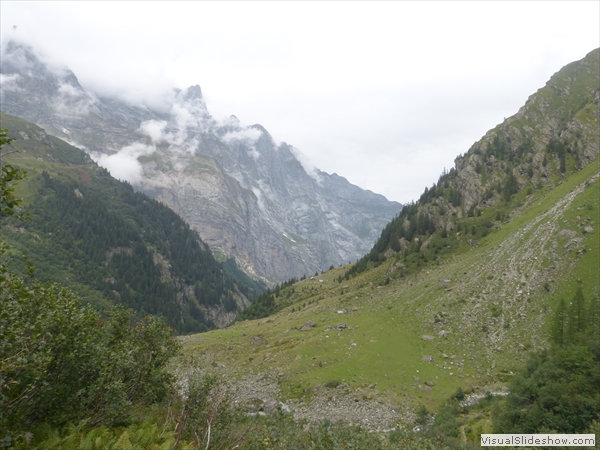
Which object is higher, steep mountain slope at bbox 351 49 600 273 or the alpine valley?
steep mountain slope at bbox 351 49 600 273

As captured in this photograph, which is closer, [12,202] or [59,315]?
[12,202]

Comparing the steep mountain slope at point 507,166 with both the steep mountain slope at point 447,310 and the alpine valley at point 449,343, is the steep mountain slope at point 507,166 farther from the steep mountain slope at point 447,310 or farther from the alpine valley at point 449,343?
the alpine valley at point 449,343

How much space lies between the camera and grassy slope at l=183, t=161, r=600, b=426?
1898 inches

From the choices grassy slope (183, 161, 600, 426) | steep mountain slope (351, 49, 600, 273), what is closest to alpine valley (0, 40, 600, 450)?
grassy slope (183, 161, 600, 426)

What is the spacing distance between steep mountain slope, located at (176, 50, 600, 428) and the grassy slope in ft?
0.74

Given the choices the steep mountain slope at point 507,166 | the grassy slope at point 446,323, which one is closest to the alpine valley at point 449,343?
the grassy slope at point 446,323

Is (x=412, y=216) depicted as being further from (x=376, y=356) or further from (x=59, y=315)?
(x=59, y=315)

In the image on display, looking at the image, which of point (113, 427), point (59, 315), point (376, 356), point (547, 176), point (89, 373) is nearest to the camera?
point (59, 315)

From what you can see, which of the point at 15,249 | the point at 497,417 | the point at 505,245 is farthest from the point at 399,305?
the point at 15,249

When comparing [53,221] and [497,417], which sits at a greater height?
[53,221]

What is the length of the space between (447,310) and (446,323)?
382cm

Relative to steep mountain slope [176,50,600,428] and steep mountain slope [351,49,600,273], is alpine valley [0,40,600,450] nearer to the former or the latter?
steep mountain slope [176,50,600,428]

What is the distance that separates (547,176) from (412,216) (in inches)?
1752

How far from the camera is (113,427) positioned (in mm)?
15250
